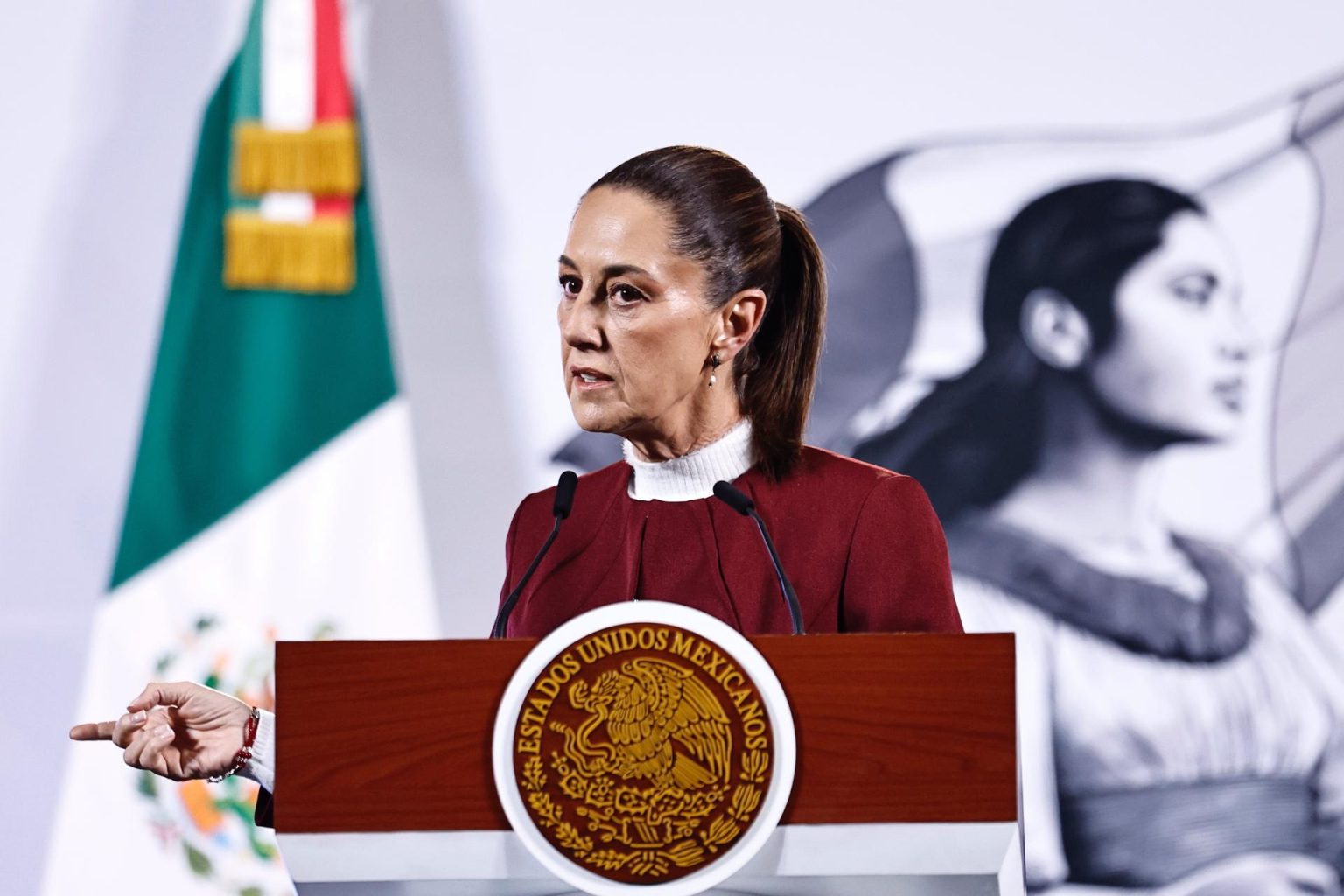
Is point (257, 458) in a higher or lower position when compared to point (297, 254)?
lower

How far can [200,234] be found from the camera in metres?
3.34

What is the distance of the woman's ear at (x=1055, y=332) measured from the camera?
3.27m

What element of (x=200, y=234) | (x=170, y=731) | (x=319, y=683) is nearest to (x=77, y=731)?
(x=170, y=731)

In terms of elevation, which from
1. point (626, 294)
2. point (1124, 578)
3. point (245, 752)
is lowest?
point (1124, 578)

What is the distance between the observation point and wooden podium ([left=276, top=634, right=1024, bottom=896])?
4.14 feet

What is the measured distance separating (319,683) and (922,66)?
8.22 ft

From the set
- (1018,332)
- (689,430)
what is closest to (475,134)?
(1018,332)

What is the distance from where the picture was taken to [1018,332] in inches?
129

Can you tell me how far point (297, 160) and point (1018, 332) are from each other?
166 centimetres

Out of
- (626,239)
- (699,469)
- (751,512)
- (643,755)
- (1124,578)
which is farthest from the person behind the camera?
(1124,578)

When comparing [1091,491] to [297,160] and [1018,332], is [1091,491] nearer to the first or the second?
[1018,332]

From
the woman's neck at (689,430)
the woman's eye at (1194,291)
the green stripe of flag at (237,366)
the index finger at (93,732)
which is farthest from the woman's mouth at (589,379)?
the woman's eye at (1194,291)

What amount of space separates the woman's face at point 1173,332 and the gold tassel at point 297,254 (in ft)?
5.54

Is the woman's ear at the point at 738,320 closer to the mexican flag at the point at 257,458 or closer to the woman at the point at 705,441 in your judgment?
the woman at the point at 705,441
